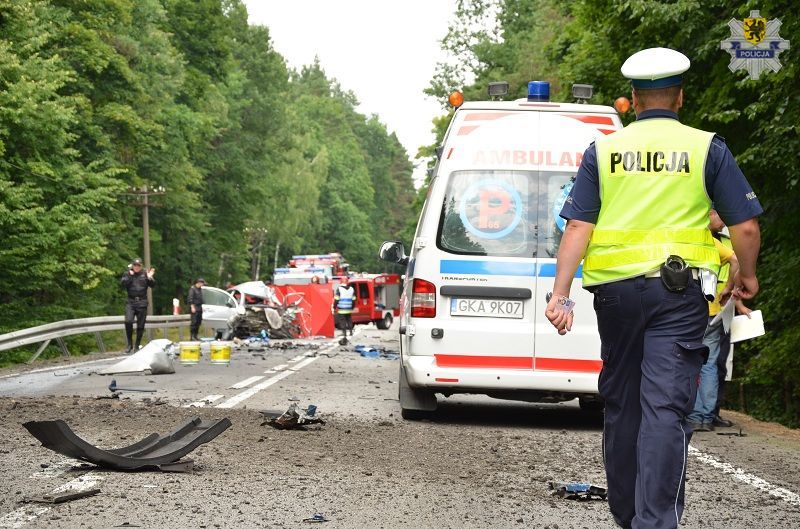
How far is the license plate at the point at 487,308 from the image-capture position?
11.5 m

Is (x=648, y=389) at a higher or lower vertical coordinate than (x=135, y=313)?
higher

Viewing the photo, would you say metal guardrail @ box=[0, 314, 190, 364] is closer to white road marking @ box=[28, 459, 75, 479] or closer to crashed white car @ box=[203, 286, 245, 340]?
crashed white car @ box=[203, 286, 245, 340]

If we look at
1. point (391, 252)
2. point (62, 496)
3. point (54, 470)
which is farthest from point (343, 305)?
point (62, 496)

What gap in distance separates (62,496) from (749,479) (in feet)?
13.9

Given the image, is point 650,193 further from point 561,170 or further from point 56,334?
point 56,334

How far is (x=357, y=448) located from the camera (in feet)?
31.0

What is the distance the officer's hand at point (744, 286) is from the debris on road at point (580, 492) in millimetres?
2081

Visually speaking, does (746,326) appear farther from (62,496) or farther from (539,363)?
(539,363)

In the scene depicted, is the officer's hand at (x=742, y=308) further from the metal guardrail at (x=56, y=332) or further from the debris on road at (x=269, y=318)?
the debris on road at (x=269, y=318)

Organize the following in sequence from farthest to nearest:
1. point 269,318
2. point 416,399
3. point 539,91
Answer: point 269,318, point 539,91, point 416,399

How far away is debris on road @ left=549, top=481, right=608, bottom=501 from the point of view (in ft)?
24.3

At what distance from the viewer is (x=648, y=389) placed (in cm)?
530

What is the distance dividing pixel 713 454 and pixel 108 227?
27792mm

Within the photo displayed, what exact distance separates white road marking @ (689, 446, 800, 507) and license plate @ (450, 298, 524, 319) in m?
1.98
